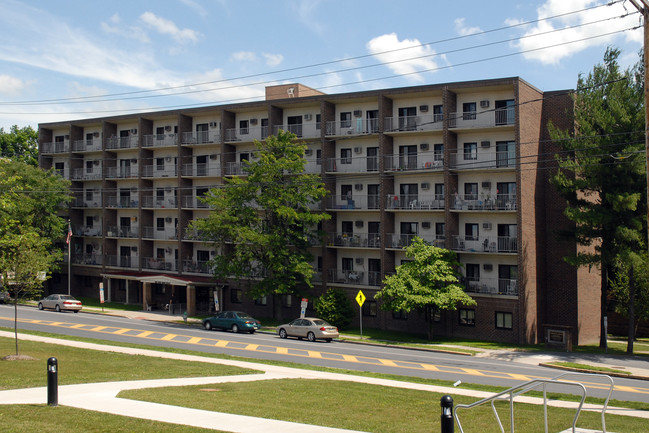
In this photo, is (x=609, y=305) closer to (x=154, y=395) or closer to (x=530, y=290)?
(x=530, y=290)

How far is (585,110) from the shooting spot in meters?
37.8

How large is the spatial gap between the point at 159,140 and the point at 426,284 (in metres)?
30.1

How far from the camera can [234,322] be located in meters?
41.8

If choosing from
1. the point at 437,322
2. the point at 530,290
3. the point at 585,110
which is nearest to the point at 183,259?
the point at 437,322

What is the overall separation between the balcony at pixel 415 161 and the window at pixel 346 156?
11.3 ft

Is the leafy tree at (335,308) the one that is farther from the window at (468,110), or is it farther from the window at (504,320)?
the window at (468,110)

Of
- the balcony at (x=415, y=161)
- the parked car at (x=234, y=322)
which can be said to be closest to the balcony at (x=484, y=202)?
the balcony at (x=415, y=161)

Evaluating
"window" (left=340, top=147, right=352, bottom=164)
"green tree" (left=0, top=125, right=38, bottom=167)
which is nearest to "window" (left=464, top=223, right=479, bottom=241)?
"window" (left=340, top=147, right=352, bottom=164)

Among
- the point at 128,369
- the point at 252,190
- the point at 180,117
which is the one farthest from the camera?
the point at 180,117

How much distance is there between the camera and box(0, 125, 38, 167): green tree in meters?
91.8

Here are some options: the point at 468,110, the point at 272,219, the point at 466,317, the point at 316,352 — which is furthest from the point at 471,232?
the point at 316,352

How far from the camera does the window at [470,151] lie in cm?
4234

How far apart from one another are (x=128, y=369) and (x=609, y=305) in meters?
40.2

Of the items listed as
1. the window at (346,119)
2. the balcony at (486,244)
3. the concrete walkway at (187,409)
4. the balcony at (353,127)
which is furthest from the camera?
the window at (346,119)
